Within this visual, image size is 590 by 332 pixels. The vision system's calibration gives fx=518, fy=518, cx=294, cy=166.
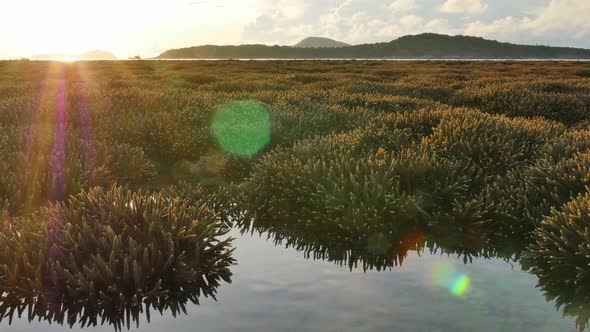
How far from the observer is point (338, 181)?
22.6ft

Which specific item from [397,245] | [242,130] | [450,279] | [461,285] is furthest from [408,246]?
[242,130]

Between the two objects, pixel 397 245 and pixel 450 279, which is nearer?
pixel 450 279

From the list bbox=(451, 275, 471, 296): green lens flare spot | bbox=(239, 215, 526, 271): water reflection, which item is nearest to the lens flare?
bbox=(451, 275, 471, 296): green lens flare spot

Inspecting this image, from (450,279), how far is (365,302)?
111 centimetres

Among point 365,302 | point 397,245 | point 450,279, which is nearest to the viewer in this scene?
point 365,302

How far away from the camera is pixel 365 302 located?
465 cm

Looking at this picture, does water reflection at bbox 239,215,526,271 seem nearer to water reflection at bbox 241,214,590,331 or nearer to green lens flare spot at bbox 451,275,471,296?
water reflection at bbox 241,214,590,331

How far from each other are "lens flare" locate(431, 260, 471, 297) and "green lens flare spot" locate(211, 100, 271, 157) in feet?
18.2

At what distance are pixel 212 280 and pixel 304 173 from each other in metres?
2.55

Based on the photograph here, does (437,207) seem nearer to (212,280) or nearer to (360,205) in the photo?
(360,205)

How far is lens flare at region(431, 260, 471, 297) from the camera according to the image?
497 centimetres

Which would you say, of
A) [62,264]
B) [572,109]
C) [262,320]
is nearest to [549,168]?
[262,320]

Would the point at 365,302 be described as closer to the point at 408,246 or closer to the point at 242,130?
the point at 408,246

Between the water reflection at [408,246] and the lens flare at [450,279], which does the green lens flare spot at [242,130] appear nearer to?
the water reflection at [408,246]
